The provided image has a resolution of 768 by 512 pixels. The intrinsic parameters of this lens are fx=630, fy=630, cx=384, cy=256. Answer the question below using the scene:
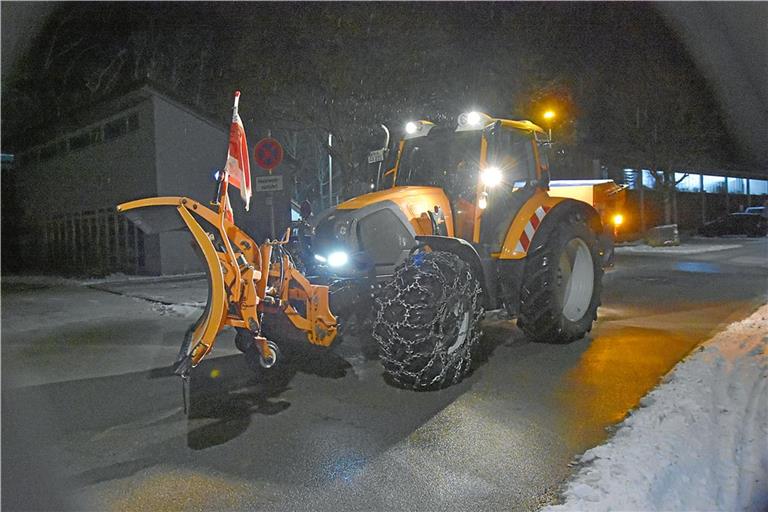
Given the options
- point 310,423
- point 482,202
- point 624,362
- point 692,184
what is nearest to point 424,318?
point 310,423

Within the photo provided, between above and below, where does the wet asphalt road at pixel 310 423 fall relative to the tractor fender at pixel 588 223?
below

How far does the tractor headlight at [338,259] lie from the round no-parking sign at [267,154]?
13.3 ft

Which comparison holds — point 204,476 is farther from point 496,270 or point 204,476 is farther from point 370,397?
point 496,270

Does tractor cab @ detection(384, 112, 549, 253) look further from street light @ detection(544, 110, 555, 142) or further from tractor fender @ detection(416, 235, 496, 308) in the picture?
street light @ detection(544, 110, 555, 142)

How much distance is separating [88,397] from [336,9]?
41.6ft

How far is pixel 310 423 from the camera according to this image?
5027 millimetres

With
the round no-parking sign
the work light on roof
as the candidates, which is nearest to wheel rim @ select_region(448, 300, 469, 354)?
the work light on roof

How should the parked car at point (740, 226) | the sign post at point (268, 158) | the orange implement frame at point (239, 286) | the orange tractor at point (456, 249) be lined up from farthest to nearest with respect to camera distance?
1. the parked car at point (740, 226)
2. the sign post at point (268, 158)
3. the orange tractor at point (456, 249)
4. the orange implement frame at point (239, 286)

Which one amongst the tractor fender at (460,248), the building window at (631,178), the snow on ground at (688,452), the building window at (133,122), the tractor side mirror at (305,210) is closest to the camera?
the snow on ground at (688,452)

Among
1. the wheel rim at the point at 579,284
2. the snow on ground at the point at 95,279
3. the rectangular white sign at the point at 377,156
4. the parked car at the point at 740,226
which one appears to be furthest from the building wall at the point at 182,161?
the parked car at the point at 740,226

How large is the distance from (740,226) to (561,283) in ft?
97.8

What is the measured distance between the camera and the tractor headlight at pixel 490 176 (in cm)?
679

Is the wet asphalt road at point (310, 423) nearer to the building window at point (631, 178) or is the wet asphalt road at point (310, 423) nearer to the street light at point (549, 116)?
the street light at point (549, 116)

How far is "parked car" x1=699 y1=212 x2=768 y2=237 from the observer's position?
31891mm
